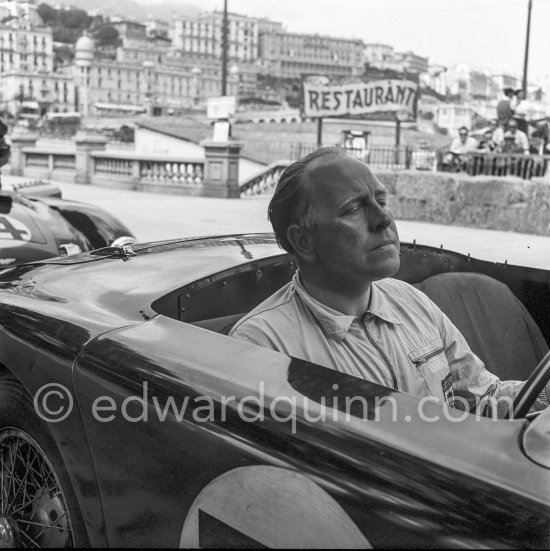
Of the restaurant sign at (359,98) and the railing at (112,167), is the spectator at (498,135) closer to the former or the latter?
the railing at (112,167)

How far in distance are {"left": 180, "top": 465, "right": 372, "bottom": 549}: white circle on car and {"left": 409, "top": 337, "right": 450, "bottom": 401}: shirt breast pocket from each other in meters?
0.72

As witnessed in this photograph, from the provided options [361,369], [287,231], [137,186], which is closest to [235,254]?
[287,231]

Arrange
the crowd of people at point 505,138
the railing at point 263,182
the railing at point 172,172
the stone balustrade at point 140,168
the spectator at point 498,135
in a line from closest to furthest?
1. the crowd of people at point 505,138
2. the spectator at point 498,135
3. the stone balustrade at point 140,168
4. the railing at point 172,172
5. the railing at point 263,182

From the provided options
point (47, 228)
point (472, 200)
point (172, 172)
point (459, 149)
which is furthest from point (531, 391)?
point (172, 172)

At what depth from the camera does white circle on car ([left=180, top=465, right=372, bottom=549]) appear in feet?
4.60

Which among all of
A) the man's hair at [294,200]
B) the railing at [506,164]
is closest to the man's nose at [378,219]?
the man's hair at [294,200]

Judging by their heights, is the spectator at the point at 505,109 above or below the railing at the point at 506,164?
above

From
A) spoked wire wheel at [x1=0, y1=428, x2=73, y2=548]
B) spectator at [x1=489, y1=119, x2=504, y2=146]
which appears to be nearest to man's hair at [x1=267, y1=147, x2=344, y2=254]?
spoked wire wheel at [x1=0, y1=428, x2=73, y2=548]

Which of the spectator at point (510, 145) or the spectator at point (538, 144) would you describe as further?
the spectator at point (538, 144)

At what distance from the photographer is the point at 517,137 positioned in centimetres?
1791

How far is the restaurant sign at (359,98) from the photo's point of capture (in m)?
28.8

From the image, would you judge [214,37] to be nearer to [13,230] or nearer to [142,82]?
[142,82]

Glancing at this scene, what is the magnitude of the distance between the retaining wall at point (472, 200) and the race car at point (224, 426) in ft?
30.2

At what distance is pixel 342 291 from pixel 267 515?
767 millimetres
